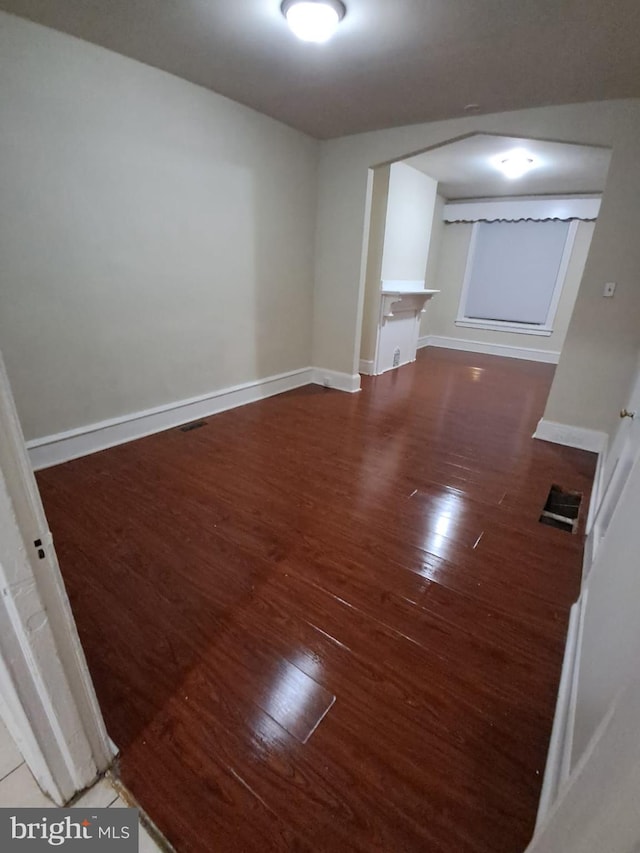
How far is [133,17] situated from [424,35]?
1.45 meters

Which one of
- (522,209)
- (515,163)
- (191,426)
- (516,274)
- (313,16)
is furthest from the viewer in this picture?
(516,274)

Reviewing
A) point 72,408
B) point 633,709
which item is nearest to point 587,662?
point 633,709

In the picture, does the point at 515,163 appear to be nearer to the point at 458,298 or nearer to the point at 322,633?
the point at 458,298

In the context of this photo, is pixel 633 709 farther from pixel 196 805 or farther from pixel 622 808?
pixel 196 805

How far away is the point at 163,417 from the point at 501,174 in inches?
188

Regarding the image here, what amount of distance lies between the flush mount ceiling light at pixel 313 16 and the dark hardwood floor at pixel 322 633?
229 centimetres

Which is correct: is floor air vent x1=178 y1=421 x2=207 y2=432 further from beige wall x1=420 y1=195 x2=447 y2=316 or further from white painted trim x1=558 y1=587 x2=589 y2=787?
beige wall x1=420 y1=195 x2=447 y2=316

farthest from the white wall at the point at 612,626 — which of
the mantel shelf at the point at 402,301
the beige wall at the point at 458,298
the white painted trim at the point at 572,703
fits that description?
the beige wall at the point at 458,298

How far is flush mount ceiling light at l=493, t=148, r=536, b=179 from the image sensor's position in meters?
3.73

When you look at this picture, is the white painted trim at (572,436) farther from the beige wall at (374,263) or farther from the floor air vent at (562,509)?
the beige wall at (374,263)

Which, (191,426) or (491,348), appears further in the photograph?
(491,348)

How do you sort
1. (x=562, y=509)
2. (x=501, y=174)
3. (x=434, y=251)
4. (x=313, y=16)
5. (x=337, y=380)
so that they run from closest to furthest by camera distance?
(x=313, y=16) → (x=562, y=509) → (x=337, y=380) → (x=501, y=174) → (x=434, y=251)

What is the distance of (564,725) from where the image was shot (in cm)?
102

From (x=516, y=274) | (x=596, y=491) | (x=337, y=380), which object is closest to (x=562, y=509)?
(x=596, y=491)
